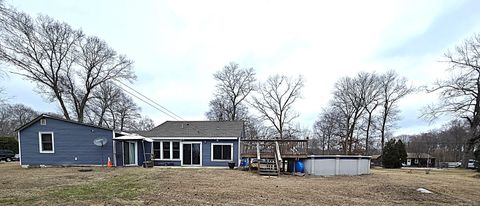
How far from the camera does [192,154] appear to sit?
22906mm

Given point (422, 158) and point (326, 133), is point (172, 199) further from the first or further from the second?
point (422, 158)

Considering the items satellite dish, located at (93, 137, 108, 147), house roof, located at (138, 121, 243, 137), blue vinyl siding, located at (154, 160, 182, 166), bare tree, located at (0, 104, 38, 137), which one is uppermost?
bare tree, located at (0, 104, 38, 137)

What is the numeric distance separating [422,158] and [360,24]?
58.4 meters

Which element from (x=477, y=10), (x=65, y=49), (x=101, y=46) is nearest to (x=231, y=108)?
(x=101, y=46)

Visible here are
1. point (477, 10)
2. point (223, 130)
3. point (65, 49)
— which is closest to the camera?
point (477, 10)

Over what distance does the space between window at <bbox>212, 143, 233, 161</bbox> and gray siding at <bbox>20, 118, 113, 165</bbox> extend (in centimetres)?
751

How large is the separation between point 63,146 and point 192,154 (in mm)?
8780

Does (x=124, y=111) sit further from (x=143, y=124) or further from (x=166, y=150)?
(x=166, y=150)

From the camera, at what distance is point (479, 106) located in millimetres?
28859

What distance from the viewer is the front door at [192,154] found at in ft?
74.9

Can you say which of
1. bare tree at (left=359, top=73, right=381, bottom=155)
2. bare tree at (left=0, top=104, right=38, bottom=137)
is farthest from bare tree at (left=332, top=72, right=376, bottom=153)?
bare tree at (left=0, top=104, right=38, bottom=137)

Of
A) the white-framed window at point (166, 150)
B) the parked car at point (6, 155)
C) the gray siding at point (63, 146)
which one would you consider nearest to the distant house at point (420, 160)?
the white-framed window at point (166, 150)

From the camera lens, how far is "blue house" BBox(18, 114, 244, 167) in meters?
20.0

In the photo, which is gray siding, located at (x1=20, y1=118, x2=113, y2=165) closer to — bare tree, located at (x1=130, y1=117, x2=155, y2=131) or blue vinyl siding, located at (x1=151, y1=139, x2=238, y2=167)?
blue vinyl siding, located at (x1=151, y1=139, x2=238, y2=167)
